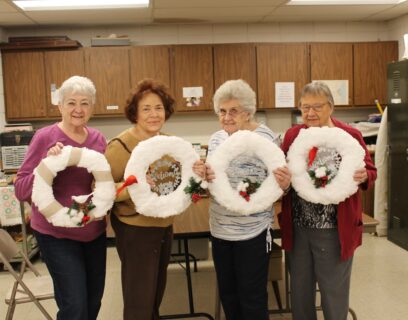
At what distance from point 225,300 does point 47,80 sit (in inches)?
152

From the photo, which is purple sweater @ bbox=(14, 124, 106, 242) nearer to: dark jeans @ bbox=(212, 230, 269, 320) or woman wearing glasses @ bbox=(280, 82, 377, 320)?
dark jeans @ bbox=(212, 230, 269, 320)

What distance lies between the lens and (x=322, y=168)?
84.4 inches

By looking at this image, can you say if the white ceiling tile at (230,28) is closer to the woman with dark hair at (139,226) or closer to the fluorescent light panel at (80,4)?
the fluorescent light panel at (80,4)

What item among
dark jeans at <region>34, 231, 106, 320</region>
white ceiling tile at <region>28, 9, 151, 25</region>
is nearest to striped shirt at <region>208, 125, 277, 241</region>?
dark jeans at <region>34, 231, 106, 320</region>

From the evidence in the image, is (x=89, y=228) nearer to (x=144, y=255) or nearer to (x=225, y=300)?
(x=144, y=255)

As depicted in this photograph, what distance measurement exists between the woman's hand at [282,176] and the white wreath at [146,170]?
36 centimetres

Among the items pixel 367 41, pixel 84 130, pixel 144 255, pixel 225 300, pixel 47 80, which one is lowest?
pixel 225 300

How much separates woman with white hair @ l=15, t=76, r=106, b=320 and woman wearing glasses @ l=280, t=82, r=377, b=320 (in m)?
0.95

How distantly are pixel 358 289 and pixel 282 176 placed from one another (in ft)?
6.62

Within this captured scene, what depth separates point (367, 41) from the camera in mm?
5844

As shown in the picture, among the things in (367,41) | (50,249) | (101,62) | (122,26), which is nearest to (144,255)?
(50,249)

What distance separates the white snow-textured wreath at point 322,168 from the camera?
213cm

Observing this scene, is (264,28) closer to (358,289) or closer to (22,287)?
(358,289)

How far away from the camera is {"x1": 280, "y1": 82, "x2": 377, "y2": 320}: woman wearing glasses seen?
7.27ft
